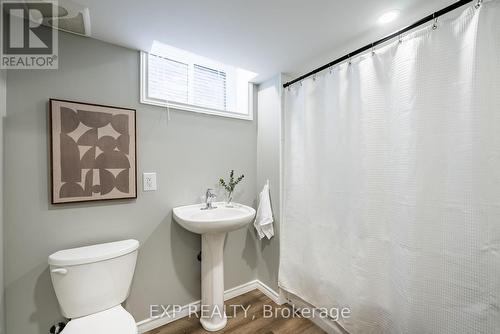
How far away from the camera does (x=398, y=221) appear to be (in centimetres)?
123

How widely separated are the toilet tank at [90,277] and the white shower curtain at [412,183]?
4.47ft

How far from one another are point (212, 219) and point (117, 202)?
2.30 feet

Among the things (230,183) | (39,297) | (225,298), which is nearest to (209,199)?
(230,183)

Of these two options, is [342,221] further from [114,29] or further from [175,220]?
[114,29]

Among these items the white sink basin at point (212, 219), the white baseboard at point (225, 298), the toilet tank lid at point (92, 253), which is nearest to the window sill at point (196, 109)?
the white sink basin at point (212, 219)

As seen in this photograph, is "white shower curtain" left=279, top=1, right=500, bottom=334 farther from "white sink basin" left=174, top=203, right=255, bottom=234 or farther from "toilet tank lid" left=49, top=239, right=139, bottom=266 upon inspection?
"toilet tank lid" left=49, top=239, right=139, bottom=266

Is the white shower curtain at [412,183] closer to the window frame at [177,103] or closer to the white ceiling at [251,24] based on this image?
the white ceiling at [251,24]

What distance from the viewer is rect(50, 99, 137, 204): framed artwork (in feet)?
4.38

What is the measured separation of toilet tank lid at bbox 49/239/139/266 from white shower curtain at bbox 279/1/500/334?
1.36 m

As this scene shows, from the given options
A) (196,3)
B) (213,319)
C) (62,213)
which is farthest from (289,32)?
(213,319)

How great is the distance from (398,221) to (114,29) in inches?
83.3

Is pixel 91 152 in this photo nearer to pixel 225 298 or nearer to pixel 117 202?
pixel 117 202

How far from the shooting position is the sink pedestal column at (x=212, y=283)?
5.52ft

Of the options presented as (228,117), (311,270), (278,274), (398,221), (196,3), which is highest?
(196,3)
